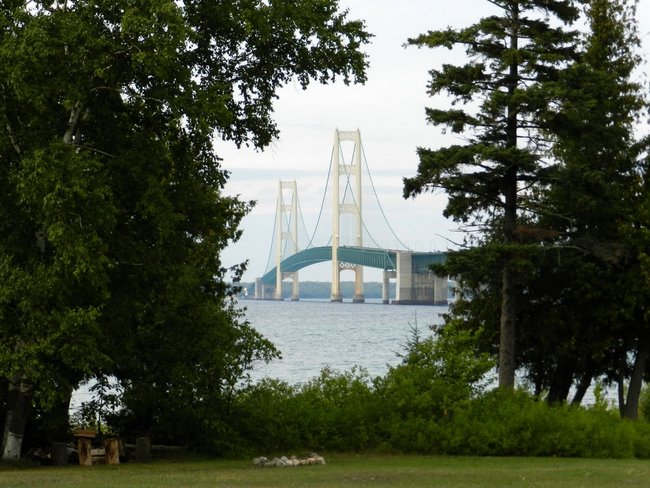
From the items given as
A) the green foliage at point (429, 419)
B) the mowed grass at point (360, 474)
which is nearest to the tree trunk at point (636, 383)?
the green foliage at point (429, 419)

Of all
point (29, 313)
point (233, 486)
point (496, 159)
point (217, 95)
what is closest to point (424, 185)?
point (496, 159)

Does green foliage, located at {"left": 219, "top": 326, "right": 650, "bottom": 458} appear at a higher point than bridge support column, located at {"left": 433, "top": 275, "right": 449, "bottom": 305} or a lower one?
lower

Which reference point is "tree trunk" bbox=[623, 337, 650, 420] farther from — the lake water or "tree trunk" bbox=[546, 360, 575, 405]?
the lake water

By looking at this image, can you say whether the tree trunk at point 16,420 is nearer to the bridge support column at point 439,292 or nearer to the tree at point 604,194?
the tree at point 604,194

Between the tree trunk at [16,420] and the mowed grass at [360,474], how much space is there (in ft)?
1.81

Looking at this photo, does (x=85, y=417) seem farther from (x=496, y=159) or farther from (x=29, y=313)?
(x=496, y=159)

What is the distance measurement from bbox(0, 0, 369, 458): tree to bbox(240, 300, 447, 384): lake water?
2234mm

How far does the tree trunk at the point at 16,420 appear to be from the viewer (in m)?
17.8

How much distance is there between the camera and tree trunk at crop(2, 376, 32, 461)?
17766 mm

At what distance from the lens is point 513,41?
24500 mm

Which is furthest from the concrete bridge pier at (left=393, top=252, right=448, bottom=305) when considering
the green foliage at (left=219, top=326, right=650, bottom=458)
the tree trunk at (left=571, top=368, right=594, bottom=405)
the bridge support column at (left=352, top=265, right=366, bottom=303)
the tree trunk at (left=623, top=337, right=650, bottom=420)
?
the green foliage at (left=219, top=326, right=650, bottom=458)

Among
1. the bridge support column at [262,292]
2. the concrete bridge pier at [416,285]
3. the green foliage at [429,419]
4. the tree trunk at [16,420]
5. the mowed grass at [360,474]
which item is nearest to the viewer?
the mowed grass at [360,474]

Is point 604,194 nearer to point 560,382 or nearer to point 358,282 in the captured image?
point 560,382

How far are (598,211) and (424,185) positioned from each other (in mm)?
4172
